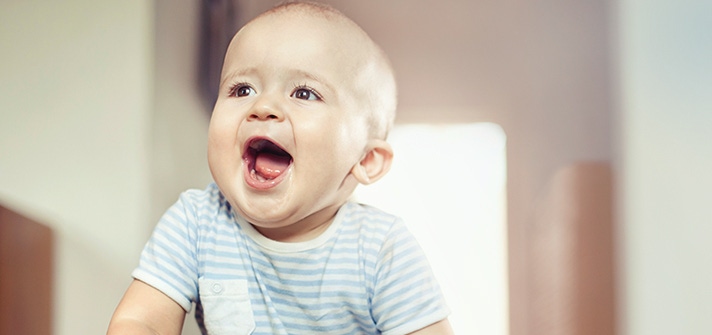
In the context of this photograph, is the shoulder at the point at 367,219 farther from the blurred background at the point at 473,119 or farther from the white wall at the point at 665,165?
the white wall at the point at 665,165

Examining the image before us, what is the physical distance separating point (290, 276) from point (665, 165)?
48 centimetres

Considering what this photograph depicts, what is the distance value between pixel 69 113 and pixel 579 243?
68 centimetres

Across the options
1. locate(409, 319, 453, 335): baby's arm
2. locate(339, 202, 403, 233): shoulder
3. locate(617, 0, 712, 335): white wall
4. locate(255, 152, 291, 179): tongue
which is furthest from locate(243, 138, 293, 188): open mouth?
locate(617, 0, 712, 335): white wall

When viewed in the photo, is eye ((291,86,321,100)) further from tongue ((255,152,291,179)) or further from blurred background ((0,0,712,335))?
blurred background ((0,0,712,335))

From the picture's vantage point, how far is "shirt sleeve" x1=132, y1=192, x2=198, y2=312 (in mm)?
760

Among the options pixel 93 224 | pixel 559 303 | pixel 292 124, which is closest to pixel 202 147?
pixel 93 224

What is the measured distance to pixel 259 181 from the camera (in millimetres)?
712

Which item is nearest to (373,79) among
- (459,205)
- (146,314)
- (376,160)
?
(376,160)

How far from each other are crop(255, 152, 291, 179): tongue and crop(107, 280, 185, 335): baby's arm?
6.5 inches

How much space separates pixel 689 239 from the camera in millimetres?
894

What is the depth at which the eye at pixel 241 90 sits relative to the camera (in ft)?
2.46

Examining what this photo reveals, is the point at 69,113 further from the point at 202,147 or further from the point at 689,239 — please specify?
the point at 689,239

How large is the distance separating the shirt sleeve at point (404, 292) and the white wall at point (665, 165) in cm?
28

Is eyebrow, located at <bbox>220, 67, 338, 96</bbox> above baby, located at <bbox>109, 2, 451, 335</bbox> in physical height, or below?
above
